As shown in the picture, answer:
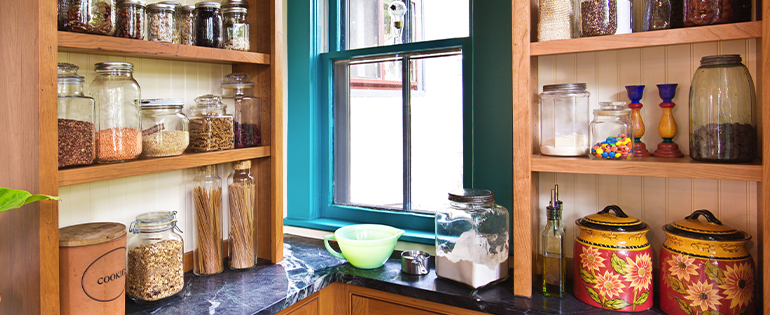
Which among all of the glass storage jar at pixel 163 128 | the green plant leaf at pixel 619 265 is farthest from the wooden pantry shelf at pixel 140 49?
the green plant leaf at pixel 619 265

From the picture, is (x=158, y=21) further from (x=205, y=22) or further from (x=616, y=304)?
(x=616, y=304)

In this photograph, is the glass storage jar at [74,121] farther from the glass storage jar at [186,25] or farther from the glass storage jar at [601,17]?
the glass storage jar at [601,17]

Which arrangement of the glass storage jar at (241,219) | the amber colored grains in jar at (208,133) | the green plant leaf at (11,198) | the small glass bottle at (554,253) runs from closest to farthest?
the green plant leaf at (11,198) → the small glass bottle at (554,253) → the amber colored grains in jar at (208,133) → the glass storage jar at (241,219)

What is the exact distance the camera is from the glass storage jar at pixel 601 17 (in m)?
1.47

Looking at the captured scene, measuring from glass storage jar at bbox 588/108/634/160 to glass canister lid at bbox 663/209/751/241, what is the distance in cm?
25

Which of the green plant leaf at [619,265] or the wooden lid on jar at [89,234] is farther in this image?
the green plant leaf at [619,265]

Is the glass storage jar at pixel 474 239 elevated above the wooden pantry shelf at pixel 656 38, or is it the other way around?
the wooden pantry shelf at pixel 656 38

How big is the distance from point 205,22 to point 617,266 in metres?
1.57

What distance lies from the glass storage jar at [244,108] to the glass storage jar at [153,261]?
1.38ft

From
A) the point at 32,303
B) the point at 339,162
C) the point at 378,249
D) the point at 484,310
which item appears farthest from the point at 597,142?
the point at 32,303

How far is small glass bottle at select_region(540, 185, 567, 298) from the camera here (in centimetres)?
160

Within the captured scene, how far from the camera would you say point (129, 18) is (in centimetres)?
143

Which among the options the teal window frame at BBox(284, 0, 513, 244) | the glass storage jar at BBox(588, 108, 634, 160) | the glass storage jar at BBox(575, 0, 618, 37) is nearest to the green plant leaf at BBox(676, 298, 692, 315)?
the glass storage jar at BBox(588, 108, 634, 160)

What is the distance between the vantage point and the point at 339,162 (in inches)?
94.7
